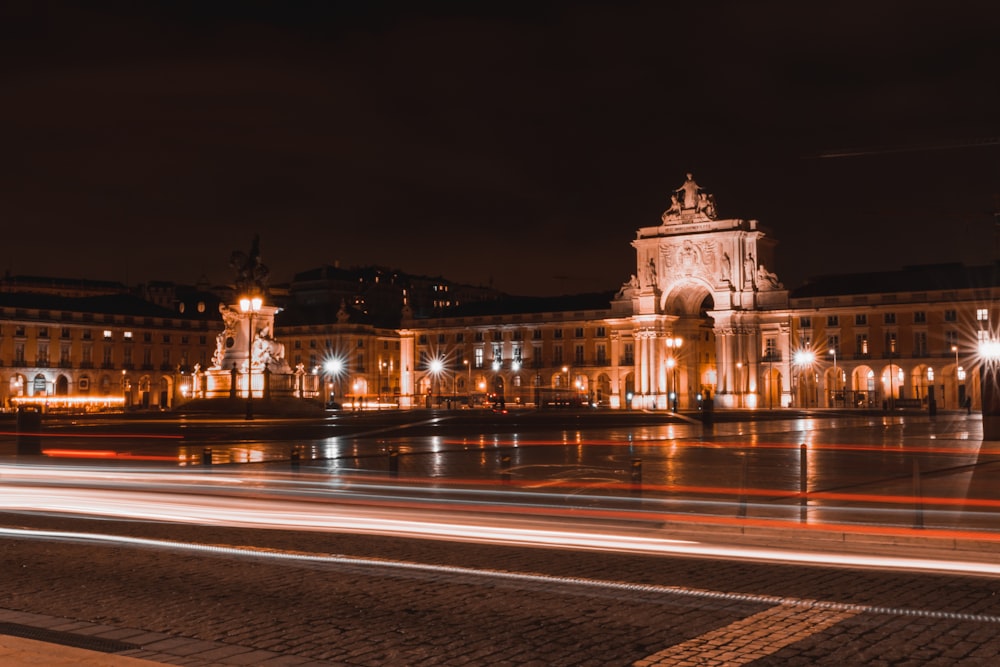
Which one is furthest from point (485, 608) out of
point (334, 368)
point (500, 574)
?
point (334, 368)

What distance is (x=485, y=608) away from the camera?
9.71 meters

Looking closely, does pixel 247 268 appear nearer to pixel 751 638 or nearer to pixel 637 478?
pixel 637 478

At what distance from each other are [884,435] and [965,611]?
31.9 meters

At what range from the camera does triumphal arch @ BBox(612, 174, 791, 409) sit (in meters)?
104

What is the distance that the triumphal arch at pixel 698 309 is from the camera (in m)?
104

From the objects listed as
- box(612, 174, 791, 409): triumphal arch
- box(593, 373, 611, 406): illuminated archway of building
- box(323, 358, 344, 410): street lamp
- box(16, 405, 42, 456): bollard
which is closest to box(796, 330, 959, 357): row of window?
box(612, 174, 791, 409): triumphal arch

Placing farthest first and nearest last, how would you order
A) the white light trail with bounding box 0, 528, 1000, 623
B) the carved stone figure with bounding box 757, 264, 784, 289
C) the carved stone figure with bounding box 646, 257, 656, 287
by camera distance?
the carved stone figure with bounding box 646, 257, 656, 287 → the carved stone figure with bounding box 757, 264, 784, 289 → the white light trail with bounding box 0, 528, 1000, 623

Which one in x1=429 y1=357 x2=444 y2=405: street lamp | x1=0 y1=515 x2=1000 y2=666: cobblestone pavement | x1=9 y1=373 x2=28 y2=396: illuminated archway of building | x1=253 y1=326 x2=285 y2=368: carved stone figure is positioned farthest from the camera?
x1=429 y1=357 x2=444 y2=405: street lamp

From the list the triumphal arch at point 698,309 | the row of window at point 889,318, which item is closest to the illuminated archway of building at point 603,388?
the triumphal arch at point 698,309

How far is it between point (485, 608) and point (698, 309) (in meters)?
105

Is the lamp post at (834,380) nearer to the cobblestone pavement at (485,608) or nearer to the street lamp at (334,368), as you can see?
the street lamp at (334,368)

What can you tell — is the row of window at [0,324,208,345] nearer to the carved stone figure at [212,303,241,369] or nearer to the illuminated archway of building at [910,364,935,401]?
the carved stone figure at [212,303,241,369]

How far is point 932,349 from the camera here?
9850 cm

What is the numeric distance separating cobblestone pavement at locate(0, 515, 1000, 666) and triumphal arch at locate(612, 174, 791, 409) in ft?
297
